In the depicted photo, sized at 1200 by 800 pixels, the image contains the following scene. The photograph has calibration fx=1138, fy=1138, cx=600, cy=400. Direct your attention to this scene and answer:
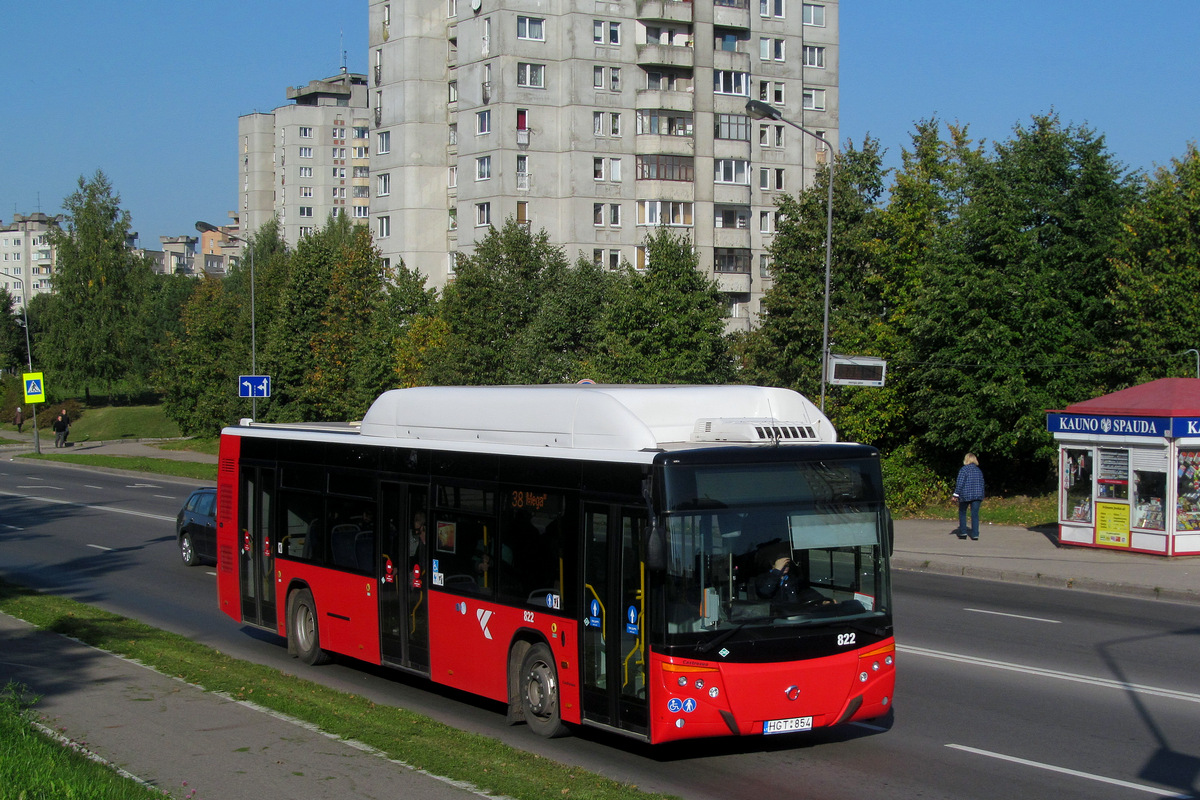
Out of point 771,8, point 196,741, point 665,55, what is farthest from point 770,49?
point 196,741

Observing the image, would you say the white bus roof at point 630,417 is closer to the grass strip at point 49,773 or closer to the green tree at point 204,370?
the grass strip at point 49,773

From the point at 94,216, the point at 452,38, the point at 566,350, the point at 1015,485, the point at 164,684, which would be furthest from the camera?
the point at 94,216

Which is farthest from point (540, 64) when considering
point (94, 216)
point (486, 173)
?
point (94, 216)

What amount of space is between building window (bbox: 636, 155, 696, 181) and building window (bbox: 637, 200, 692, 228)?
1.47 metres

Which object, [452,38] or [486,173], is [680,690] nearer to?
[486,173]

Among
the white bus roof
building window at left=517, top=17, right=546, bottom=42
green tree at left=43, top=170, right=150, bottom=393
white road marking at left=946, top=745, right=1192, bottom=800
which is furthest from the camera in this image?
green tree at left=43, top=170, right=150, bottom=393

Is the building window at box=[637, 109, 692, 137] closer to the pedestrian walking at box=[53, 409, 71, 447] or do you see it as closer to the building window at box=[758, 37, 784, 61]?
the building window at box=[758, 37, 784, 61]

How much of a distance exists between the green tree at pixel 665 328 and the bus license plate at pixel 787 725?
25802 millimetres

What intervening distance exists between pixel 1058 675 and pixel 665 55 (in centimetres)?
6163

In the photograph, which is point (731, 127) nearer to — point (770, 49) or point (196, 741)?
point (770, 49)

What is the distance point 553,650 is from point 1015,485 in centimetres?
2667

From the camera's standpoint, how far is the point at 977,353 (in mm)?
28125

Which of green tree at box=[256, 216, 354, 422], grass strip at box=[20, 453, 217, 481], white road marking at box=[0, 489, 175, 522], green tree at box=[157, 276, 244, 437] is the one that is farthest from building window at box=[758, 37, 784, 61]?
white road marking at box=[0, 489, 175, 522]

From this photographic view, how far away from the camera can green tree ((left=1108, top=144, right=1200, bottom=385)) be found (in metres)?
26.4
